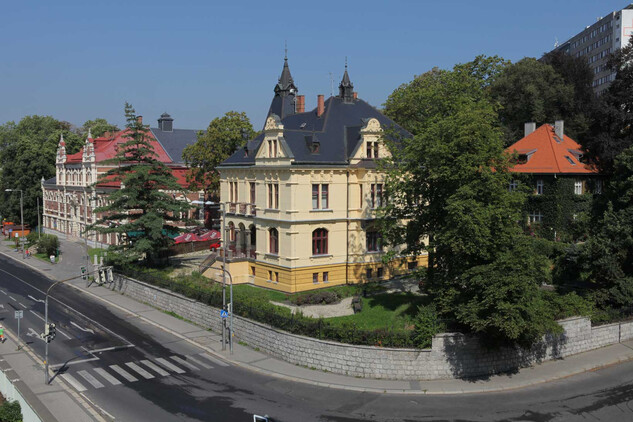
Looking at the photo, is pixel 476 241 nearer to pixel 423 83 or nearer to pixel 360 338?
pixel 360 338

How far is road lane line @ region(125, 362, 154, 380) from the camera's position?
98.5ft

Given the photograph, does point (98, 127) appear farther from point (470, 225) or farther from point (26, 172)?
point (470, 225)

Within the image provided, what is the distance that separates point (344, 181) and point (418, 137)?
12908 millimetres

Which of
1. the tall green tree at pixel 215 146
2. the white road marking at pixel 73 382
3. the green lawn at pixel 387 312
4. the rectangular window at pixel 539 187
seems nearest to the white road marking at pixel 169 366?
the white road marking at pixel 73 382

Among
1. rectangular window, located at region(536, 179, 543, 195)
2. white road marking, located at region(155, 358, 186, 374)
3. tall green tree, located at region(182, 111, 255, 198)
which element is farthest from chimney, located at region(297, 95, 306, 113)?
white road marking, located at region(155, 358, 186, 374)

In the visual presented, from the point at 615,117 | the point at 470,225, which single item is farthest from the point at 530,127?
the point at 470,225

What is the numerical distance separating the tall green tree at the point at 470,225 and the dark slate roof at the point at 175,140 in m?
58.7

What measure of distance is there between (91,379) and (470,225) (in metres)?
21.3

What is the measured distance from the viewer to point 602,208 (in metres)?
38.4

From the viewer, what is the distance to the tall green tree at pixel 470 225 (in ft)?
91.9

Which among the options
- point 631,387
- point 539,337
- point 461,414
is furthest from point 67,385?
point 631,387

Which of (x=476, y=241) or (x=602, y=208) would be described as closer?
(x=476, y=241)

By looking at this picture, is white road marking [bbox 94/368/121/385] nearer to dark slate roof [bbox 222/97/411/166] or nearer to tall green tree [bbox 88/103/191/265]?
tall green tree [bbox 88/103/191/265]

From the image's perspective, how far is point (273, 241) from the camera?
4656 centimetres
